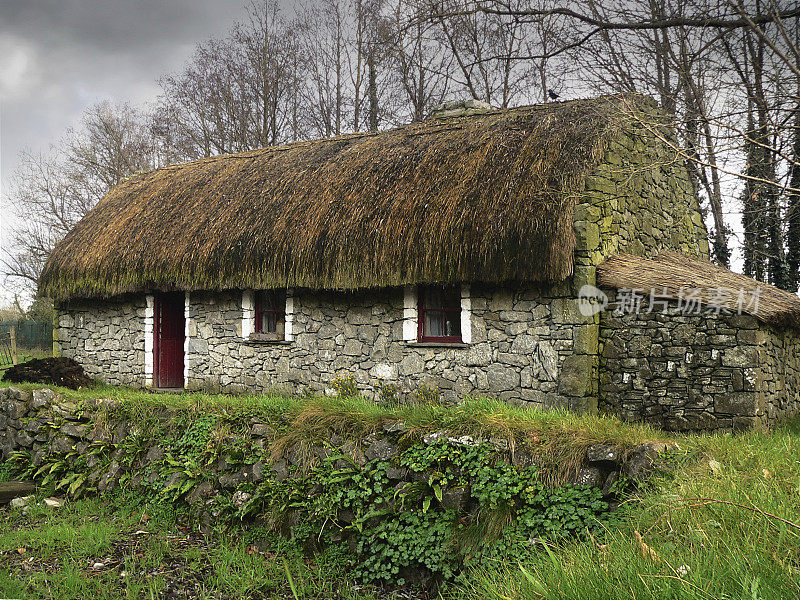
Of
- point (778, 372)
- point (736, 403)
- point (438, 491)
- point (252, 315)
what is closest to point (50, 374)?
point (252, 315)

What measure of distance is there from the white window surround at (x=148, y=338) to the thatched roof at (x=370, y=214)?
1.78 ft

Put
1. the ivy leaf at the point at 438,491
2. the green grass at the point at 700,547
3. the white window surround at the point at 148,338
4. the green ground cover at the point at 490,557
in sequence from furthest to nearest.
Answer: the white window surround at the point at 148,338
the ivy leaf at the point at 438,491
the green ground cover at the point at 490,557
the green grass at the point at 700,547

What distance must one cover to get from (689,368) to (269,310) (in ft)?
21.4

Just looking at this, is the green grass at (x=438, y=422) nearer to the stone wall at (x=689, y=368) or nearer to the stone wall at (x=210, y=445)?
the stone wall at (x=210, y=445)

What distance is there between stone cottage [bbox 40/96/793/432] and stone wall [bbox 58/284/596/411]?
1.0 inches

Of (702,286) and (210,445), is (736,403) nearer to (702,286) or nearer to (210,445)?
(702,286)

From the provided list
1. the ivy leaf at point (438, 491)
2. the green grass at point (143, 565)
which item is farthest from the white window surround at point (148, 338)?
the ivy leaf at point (438, 491)

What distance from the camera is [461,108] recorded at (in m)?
11.6

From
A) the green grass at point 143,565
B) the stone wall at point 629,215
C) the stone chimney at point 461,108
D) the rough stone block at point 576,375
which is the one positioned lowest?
the green grass at point 143,565

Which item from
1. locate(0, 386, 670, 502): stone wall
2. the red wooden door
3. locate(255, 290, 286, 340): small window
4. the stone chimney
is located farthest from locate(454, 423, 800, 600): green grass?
the red wooden door

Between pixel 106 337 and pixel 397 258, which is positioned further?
pixel 106 337

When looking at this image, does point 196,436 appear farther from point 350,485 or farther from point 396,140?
point 396,140

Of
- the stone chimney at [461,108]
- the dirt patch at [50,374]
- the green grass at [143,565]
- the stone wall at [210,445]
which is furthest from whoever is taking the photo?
the stone chimney at [461,108]

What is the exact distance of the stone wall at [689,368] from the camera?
7.31 meters
